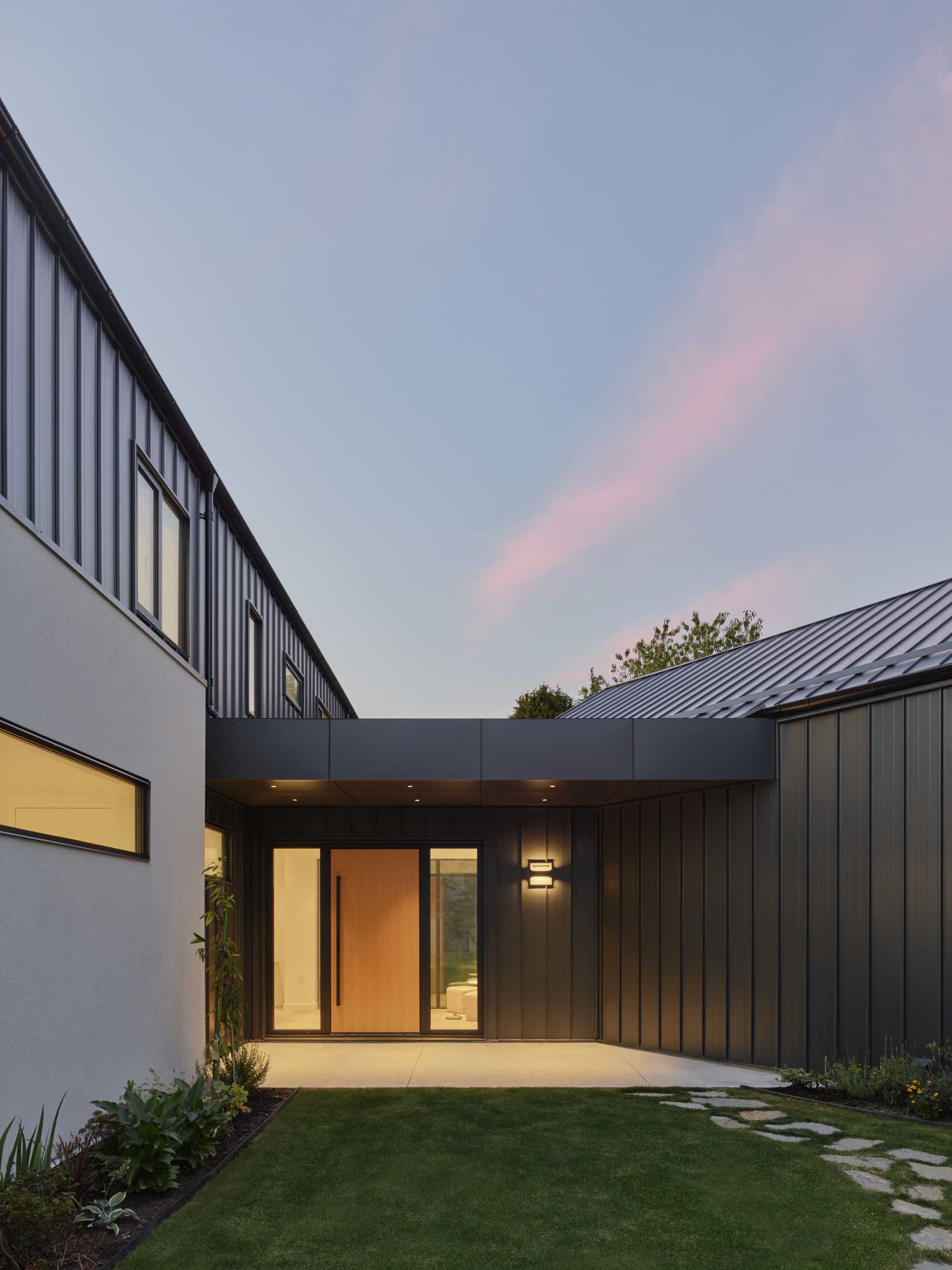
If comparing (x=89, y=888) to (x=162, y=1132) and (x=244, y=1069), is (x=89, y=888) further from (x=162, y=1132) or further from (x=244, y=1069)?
(x=244, y=1069)

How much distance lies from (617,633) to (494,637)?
19.0 ft

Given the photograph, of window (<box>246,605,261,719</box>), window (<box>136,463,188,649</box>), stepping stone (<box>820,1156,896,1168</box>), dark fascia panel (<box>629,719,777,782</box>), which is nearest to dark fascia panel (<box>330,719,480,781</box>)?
dark fascia panel (<box>629,719,777,782</box>)

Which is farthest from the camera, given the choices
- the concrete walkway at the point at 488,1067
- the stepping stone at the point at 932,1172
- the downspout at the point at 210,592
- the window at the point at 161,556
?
the downspout at the point at 210,592

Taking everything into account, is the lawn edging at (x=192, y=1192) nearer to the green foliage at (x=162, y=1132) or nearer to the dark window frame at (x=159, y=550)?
the green foliage at (x=162, y=1132)

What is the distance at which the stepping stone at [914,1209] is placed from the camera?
4824 mm

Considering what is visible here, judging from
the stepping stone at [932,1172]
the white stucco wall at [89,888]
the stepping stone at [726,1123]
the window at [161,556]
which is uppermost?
the window at [161,556]

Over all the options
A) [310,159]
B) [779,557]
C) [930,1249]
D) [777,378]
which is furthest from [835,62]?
[779,557]

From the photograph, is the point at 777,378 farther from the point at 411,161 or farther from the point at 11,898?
the point at 11,898

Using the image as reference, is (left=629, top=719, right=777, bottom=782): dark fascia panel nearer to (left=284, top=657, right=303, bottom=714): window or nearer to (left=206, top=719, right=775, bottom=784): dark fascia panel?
(left=206, top=719, right=775, bottom=784): dark fascia panel

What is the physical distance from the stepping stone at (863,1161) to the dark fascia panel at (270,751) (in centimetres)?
522

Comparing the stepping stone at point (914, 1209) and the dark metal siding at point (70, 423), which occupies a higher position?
the dark metal siding at point (70, 423)

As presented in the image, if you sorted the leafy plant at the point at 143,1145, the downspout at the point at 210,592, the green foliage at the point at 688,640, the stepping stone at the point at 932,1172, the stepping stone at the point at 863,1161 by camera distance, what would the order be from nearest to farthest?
1. the leafy plant at the point at 143,1145
2. the stepping stone at the point at 932,1172
3. the stepping stone at the point at 863,1161
4. the downspout at the point at 210,592
5. the green foliage at the point at 688,640

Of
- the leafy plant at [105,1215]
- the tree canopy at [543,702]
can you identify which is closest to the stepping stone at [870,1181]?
the leafy plant at [105,1215]

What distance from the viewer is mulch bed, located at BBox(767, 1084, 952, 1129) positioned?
22.2ft
